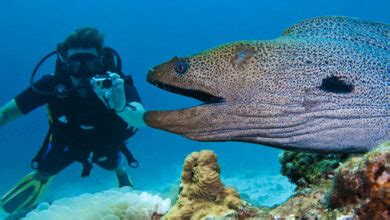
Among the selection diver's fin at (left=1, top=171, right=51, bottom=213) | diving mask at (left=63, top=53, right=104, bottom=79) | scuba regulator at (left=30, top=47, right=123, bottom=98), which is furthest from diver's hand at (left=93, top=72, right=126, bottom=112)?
diver's fin at (left=1, top=171, right=51, bottom=213)

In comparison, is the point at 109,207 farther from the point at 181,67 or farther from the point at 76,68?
the point at 76,68

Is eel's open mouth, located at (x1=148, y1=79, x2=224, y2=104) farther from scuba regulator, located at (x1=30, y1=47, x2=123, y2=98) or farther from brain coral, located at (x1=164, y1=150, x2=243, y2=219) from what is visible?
scuba regulator, located at (x1=30, y1=47, x2=123, y2=98)

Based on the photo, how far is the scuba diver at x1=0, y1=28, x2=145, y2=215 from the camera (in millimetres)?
8359

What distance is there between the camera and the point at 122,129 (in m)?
8.98

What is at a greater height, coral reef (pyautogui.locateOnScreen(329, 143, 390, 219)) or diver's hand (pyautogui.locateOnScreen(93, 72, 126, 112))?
diver's hand (pyautogui.locateOnScreen(93, 72, 126, 112))

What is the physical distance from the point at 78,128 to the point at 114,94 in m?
1.47

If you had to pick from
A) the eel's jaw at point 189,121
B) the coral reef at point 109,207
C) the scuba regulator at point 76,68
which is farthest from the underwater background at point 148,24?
the eel's jaw at point 189,121

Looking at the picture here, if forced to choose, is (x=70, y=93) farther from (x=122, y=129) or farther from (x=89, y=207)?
(x=89, y=207)

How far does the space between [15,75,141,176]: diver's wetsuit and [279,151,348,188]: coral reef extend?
5.67 meters

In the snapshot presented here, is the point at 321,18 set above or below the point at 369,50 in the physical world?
above

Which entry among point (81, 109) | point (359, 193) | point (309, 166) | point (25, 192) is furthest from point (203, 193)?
point (25, 192)

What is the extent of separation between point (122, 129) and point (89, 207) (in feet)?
17.6

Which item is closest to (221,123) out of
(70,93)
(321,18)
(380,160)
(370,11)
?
(380,160)

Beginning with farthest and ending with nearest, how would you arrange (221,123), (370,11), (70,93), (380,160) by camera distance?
(370,11) < (70,93) < (221,123) < (380,160)
